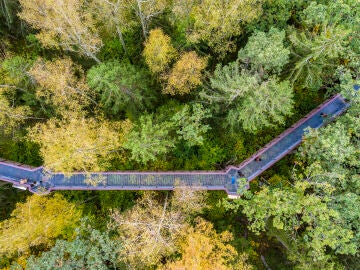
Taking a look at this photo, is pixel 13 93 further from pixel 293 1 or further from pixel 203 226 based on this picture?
pixel 293 1

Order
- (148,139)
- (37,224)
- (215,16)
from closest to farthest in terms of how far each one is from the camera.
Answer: (148,139), (215,16), (37,224)

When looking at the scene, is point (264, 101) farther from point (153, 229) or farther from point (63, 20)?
point (63, 20)

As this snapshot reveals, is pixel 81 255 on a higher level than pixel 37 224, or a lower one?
lower

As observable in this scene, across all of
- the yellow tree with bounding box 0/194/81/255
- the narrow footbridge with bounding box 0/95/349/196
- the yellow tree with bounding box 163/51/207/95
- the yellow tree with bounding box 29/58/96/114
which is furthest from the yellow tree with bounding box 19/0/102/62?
the yellow tree with bounding box 0/194/81/255

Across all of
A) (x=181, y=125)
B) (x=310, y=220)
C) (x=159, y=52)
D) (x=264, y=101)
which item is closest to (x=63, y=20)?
(x=159, y=52)

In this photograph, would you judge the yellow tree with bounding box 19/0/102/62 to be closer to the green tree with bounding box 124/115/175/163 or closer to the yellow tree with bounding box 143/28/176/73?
the yellow tree with bounding box 143/28/176/73

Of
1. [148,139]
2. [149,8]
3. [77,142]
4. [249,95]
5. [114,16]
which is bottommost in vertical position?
[148,139]

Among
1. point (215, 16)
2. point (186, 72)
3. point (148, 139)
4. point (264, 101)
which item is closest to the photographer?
point (264, 101)
